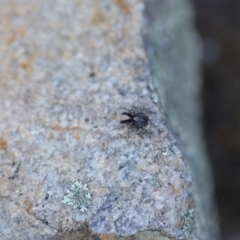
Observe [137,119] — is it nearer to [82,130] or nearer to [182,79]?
[82,130]

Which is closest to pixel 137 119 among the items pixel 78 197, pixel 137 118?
pixel 137 118

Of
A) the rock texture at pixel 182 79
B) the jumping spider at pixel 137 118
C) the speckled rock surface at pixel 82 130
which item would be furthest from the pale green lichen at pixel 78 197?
the rock texture at pixel 182 79

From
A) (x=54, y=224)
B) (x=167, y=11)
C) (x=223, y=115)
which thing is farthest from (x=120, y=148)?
(x=223, y=115)

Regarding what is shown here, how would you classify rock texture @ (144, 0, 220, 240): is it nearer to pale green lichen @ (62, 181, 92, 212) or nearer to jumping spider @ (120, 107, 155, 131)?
jumping spider @ (120, 107, 155, 131)

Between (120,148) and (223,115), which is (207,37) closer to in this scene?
(223,115)

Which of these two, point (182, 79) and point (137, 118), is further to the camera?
point (182, 79)

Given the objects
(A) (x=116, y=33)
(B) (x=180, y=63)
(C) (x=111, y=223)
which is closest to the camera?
(C) (x=111, y=223)

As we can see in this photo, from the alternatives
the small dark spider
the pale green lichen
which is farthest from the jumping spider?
the pale green lichen
